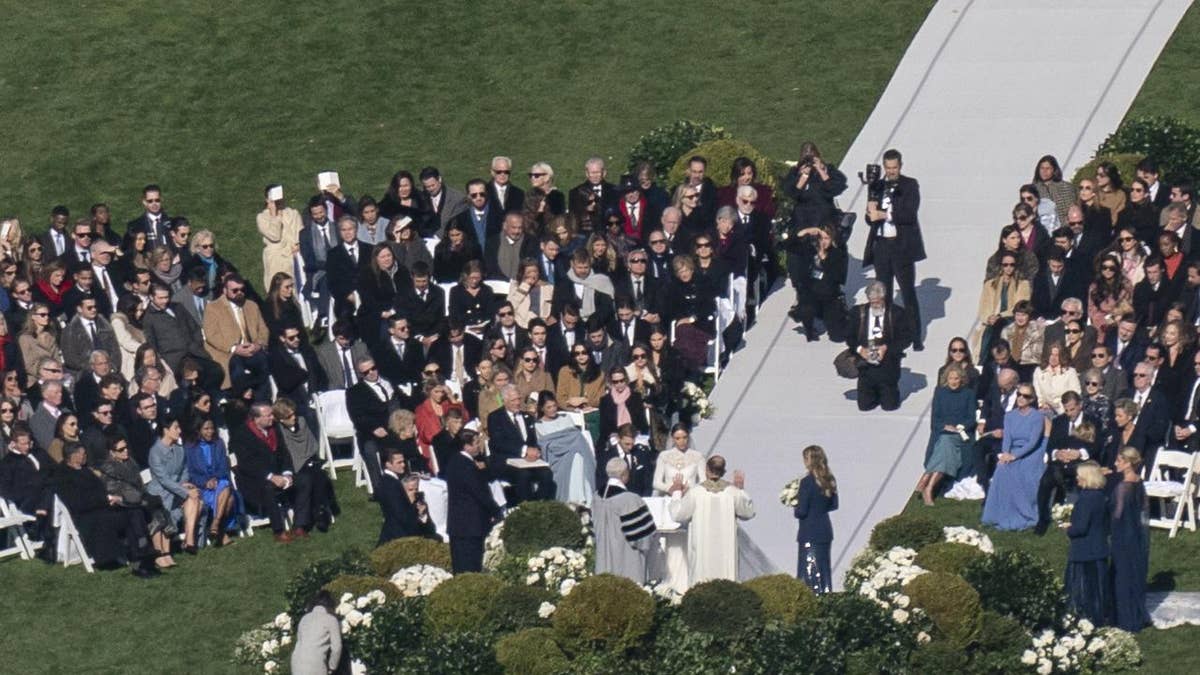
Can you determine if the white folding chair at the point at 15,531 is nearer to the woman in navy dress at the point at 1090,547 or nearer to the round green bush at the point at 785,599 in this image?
the round green bush at the point at 785,599

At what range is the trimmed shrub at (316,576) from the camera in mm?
25562

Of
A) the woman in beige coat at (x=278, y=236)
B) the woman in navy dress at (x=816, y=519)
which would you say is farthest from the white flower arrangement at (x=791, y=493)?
the woman in beige coat at (x=278, y=236)

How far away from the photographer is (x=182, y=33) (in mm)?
39469

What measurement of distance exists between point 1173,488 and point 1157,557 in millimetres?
762

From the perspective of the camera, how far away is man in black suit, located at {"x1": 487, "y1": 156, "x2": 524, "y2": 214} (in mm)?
31938

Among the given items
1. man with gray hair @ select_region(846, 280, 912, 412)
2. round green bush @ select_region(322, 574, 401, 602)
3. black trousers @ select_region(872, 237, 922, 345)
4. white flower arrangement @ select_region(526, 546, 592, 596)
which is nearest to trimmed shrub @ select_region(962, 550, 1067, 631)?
white flower arrangement @ select_region(526, 546, 592, 596)

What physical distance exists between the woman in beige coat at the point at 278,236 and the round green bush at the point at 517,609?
839cm

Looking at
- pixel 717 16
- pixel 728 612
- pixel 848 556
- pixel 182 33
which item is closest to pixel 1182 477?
pixel 848 556

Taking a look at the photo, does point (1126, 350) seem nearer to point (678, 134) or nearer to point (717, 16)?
point (678, 134)

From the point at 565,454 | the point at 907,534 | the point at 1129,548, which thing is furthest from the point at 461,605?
the point at 1129,548

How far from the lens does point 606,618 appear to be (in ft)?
79.0

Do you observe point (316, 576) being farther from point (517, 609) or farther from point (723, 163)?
point (723, 163)

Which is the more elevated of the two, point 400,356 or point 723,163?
point 723,163

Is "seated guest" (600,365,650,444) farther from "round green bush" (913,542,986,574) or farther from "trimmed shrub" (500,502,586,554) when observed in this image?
"round green bush" (913,542,986,574)
